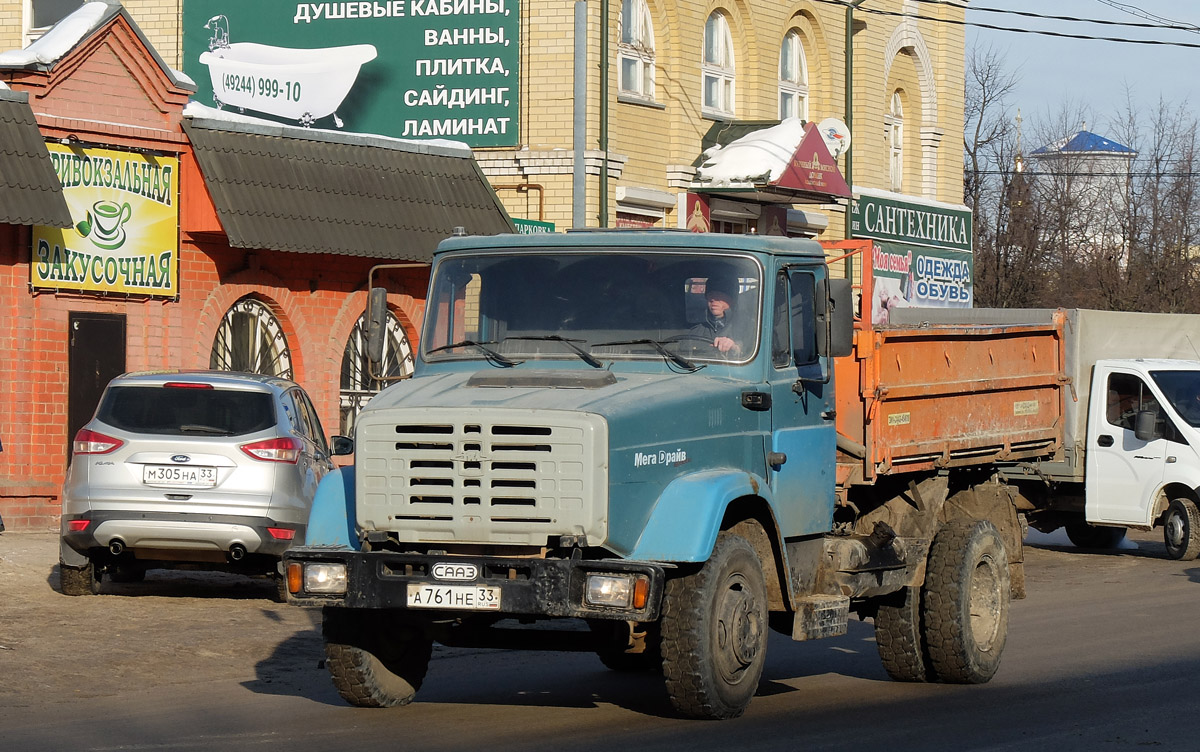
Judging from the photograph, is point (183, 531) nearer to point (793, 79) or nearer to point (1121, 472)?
point (1121, 472)

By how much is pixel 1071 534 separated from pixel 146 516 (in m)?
12.1

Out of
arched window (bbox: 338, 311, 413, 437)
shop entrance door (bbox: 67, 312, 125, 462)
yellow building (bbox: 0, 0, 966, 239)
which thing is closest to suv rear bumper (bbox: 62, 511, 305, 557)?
shop entrance door (bbox: 67, 312, 125, 462)

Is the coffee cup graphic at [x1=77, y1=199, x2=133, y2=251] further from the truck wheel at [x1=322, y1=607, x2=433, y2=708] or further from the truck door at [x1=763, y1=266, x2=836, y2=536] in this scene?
the truck door at [x1=763, y1=266, x2=836, y2=536]

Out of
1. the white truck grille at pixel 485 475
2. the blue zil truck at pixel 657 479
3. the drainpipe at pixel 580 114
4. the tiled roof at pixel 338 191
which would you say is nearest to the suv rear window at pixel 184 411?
the blue zil truck at pixel 657 479

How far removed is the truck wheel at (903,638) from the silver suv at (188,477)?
4.98 m

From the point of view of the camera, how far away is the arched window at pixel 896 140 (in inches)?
1570

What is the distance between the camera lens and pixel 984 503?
12906mm

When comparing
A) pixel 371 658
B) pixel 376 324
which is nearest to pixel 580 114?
pixel 376 324

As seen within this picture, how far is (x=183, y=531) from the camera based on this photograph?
1450cm

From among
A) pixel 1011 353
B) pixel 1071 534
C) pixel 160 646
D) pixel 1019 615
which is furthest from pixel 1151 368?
pixel 160 646

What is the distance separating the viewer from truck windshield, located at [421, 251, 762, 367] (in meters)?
9.95

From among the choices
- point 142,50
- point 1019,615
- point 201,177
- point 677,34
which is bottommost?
point 1019,615

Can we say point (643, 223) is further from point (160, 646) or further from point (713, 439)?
point (713, 439)

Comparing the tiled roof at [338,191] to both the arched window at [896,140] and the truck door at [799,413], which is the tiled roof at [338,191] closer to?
the truck door at [799,413]
